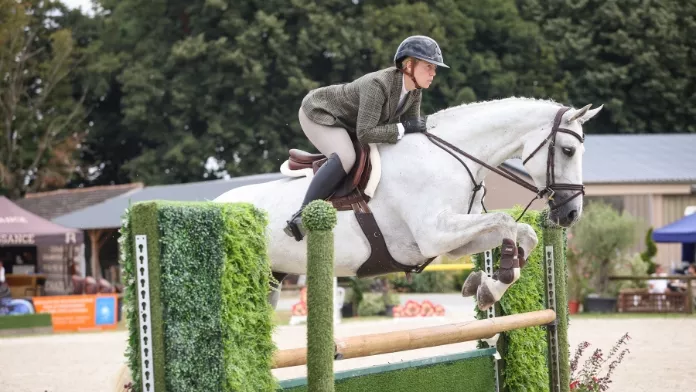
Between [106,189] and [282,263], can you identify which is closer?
[282,263]

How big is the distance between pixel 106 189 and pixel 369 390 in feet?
85.3

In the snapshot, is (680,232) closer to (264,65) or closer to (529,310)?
(529,310)

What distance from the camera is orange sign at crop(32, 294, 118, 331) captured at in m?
18.0

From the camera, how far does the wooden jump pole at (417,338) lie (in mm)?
4242

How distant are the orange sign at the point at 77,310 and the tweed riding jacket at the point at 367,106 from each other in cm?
1313

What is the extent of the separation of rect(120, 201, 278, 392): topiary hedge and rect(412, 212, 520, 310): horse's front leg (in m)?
1.29

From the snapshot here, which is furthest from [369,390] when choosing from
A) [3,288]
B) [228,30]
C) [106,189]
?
[228,30]

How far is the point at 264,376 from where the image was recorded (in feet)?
13.8

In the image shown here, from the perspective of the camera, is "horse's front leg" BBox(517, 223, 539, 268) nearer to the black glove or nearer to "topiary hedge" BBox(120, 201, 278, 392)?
the black glove

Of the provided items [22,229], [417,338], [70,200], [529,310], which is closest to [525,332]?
[529,310]

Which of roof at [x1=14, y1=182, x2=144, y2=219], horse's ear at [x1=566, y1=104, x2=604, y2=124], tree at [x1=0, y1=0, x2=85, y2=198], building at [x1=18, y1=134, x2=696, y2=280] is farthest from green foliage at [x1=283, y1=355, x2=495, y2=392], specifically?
tree at [x1=0, y1=0, x2=85, y2=198]

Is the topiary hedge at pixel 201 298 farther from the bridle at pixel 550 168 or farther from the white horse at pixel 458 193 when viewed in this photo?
the bridle at pixel 550 168

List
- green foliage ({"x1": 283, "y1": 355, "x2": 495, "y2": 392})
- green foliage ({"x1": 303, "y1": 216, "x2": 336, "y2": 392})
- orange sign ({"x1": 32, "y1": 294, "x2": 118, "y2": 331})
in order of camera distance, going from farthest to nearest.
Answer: orange sign ({"x1": 32, "y1": 294, "x2": 118, "y2": 331})
green foliage ({"x1": 283, "y1": 355, "x2": 495, "y2": 392})
green foliage ({"x1": 303, "y1": 216, "x2": 336, "y2": 392})

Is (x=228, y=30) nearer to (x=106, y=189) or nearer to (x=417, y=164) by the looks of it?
(x=106, y=189)
